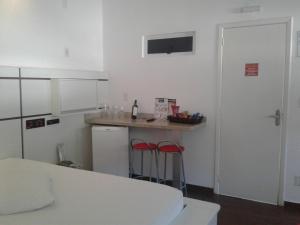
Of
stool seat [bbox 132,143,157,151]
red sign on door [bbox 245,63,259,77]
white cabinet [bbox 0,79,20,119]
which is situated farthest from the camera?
stool seat [bbox 132,143,157,151]

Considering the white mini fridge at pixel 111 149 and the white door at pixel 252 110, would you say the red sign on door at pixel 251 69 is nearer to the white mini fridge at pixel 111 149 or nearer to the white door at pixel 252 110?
the white door at pixel 252 110

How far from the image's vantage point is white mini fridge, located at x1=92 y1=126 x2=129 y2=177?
3818 millimetres

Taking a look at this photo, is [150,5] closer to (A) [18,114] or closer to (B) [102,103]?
(B) [102,103]

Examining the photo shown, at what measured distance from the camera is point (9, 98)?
2971mm

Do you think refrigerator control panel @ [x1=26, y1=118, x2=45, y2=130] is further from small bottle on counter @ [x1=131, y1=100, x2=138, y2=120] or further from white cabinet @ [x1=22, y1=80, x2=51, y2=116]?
small bottle on counter @ [x1=131, y1=100, x2=138, y2=120]

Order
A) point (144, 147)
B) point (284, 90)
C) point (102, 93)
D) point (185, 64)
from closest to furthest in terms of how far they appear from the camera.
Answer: point (284, 90) < point (144, 147) < point (185, 64) < point (102, 93)

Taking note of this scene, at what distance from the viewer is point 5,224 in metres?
1.62

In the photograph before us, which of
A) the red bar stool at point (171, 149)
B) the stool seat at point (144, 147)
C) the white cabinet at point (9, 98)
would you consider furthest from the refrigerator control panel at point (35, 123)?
the red bar stool at point (171, 149)

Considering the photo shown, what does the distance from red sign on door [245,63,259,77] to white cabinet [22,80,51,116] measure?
2.35m

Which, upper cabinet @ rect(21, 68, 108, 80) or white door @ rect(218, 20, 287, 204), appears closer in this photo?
upper cabinet @ rect(21, 68, 108, 80)

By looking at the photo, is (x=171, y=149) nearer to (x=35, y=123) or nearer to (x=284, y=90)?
(x=284, y=90)

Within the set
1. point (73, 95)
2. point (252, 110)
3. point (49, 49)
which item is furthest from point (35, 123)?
point (252, 110)

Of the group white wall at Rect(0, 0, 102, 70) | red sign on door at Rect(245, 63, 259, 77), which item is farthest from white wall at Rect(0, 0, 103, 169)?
red sign on door at Rect(245, 63, 259, 77)

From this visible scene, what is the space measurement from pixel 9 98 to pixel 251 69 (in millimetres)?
2694
